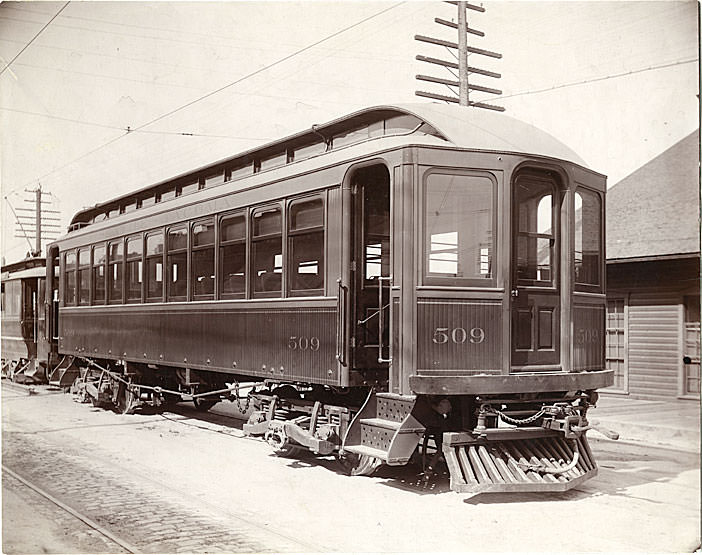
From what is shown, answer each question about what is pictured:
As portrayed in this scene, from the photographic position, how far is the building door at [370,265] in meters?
7.93

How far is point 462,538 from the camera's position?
5.87 metres

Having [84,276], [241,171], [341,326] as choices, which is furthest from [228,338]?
[84,276]

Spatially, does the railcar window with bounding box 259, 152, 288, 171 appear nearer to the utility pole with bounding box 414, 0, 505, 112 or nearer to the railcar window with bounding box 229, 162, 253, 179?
the railcar window with bounding box 229, 162, 253, 179

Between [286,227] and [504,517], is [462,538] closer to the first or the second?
[504,517]

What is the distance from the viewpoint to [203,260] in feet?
34.3

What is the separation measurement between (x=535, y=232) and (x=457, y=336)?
143 centimetres

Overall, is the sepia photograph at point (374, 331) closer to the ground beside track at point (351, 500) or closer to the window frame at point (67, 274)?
the ground beside track at point (351, 500)

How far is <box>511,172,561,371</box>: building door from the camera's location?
7488 mm

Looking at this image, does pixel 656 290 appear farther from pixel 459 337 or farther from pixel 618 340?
pixel 459 337

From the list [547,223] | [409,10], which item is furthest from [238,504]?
[409,10]

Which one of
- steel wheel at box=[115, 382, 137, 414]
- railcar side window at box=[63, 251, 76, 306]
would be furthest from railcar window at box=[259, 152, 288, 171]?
railcar side window at box=[63, 251, 76, 306]

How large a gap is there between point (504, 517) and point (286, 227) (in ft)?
13.2

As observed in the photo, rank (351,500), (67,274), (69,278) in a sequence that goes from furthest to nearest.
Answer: (67,274), (69,278), (351,500)

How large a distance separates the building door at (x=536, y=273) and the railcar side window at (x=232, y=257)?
142 inches
